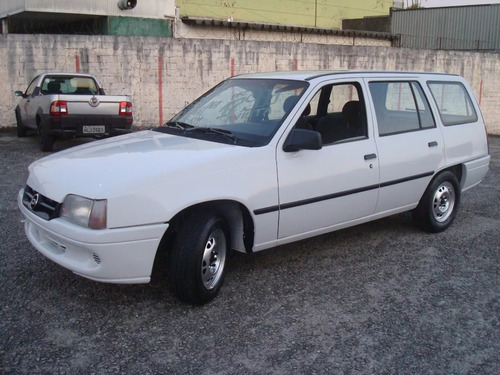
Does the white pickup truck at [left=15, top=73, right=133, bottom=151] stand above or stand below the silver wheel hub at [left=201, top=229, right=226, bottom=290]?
above

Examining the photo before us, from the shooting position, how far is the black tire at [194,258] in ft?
12.2

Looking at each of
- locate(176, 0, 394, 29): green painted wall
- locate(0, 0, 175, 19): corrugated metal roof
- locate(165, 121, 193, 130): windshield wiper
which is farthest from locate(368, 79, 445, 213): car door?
locate(176, 0, 394, 29): green painted wall

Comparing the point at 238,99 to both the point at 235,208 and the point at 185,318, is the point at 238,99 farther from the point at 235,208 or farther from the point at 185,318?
the point at 185,318

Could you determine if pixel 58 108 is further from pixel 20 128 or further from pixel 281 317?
pixel 281 317

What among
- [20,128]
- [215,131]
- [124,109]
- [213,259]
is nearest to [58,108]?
[124,109]

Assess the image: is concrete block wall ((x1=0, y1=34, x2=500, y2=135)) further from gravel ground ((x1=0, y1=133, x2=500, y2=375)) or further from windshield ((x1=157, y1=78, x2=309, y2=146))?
windshield ((x1=157, y1=78, x2=309, y2=146))

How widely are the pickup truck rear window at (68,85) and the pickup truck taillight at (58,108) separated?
1.13 metres

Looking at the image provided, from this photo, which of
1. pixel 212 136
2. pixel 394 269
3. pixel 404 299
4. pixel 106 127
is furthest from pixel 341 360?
pixel 106 127

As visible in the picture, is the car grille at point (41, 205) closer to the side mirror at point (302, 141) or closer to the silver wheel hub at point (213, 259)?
the silver wheel hub at point (213, 259)

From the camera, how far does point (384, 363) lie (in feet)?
10.7

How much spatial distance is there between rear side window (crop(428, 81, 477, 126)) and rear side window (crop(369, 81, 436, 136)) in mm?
248

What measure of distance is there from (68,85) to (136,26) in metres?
7.34

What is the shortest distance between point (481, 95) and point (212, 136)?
58.3 feet

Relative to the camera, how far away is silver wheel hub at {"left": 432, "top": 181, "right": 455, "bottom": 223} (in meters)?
5.80
